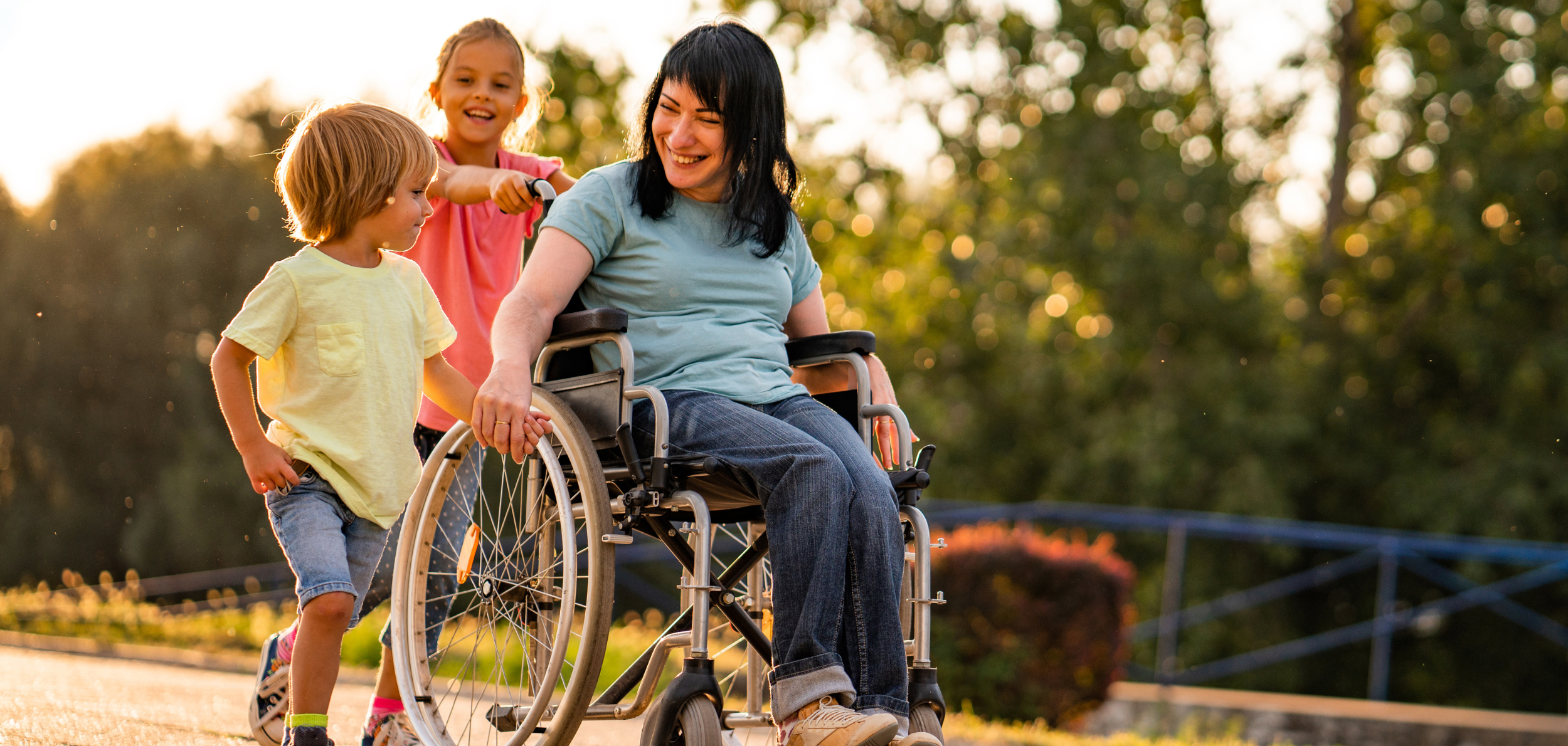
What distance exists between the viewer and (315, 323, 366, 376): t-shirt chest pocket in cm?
234

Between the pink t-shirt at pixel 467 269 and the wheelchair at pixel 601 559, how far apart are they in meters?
0.30

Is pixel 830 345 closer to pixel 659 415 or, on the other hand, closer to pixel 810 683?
pixel 659 415

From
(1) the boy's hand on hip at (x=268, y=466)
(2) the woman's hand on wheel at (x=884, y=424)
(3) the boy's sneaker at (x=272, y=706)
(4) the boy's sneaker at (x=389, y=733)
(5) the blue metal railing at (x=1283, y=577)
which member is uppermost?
(2) the woman's hand on wheel at (x=884, y=424)

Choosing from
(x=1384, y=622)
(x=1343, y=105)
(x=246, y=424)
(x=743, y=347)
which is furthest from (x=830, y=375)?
(x=1343, y=105)

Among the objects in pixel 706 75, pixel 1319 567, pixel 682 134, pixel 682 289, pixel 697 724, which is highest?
pixel 706 75

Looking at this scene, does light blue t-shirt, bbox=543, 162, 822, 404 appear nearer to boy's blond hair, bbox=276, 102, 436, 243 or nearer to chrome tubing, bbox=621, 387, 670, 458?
chrome tubing, bbox=621, 387, 670, 458

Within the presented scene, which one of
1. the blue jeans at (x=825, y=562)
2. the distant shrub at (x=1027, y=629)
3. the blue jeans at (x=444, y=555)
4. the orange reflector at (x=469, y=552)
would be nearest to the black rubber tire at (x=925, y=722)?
the blue jeans at (x=825, y=562)

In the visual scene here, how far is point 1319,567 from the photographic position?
14.6 metres

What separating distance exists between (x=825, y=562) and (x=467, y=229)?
1273mm

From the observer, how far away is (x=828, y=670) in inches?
79.0

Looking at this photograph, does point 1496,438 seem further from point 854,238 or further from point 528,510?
point 528,510

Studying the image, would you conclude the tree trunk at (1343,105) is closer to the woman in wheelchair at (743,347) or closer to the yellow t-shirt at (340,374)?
the woman in wheelchair at (743,347)

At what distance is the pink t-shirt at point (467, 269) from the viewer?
2889 mm

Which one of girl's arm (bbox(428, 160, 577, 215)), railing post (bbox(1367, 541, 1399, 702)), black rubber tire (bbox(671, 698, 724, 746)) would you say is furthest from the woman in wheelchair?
railing post (bbox(1367, 541, 1399, 702))
